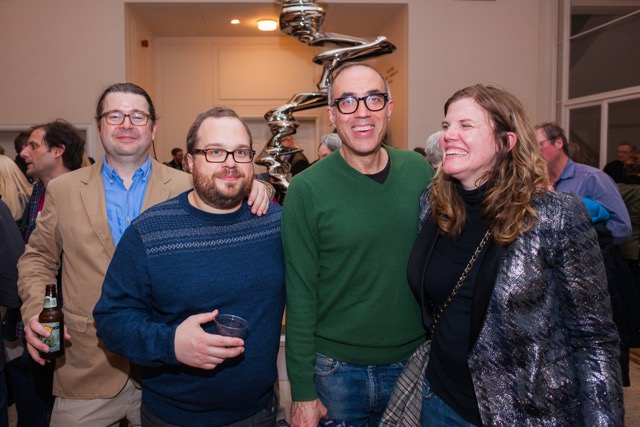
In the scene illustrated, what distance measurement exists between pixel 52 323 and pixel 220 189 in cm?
68

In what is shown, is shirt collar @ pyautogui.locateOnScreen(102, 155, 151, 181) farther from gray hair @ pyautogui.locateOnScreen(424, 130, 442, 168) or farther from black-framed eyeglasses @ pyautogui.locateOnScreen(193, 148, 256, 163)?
gray hair @ pyautogui.locateOnScreen(424, 130, 442, 168)

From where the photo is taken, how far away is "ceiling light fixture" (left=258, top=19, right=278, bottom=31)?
7688 mm

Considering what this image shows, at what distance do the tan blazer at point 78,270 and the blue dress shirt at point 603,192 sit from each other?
2.50m

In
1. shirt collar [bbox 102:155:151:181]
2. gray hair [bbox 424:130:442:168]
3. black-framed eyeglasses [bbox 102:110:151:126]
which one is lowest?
shirt collar [bbox 102:155:151:181]

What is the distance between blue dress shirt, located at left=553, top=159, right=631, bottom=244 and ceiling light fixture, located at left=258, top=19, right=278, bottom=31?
5719mm

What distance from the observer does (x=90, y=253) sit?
66.7 inches

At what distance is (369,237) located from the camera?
1574 millimetres

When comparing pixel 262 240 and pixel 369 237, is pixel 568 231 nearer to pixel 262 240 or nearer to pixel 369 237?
pixel 369 237

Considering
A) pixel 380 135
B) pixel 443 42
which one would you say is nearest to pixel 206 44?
pixel 443 42

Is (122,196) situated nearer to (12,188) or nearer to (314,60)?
(12,188)

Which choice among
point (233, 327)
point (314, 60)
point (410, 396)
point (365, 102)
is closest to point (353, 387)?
point (410, 396)

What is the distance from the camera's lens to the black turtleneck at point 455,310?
4.57ft

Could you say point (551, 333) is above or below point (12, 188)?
below

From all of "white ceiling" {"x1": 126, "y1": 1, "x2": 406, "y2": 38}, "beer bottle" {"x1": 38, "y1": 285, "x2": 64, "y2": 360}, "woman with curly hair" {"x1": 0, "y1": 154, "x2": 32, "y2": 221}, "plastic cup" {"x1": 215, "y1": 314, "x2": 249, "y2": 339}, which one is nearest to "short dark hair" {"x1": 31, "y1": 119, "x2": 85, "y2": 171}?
"woman with curly hair" {"x1": 0, "y1": 154, "x2": 32, "y2": 221}
